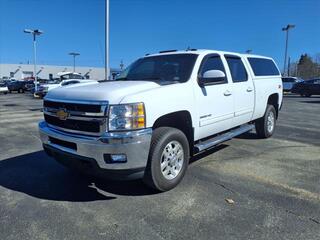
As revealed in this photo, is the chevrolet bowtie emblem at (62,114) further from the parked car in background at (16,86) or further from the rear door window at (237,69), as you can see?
the parked car in background at (16,86)

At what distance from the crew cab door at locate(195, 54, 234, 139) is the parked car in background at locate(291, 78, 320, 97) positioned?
26904 millimetres

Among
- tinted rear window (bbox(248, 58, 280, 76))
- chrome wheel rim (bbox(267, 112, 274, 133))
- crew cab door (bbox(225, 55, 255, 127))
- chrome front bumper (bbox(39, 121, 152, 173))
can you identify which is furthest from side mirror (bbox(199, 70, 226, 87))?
chrome wheel rim (bbox(267, 112, 274, 133))

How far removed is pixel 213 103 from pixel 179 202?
1.85 meters

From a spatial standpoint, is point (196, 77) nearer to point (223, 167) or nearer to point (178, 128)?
point (178, 128)

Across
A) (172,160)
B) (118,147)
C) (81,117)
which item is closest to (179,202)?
(172,160)

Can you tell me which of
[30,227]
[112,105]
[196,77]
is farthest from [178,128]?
[30,227]

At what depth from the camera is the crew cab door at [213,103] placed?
5.07 meters

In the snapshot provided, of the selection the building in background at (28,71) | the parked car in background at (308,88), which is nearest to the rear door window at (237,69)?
the parked car in background at (308,88)

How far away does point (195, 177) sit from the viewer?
516cm

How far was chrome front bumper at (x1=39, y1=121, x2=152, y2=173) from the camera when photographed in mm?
3879

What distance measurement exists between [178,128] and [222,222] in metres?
1.66

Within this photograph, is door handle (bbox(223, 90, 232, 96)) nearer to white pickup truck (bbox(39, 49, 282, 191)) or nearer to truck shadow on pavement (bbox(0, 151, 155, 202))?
white pickup truck (bbox(39, 49, 282, 191))

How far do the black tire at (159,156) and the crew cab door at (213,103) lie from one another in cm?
66

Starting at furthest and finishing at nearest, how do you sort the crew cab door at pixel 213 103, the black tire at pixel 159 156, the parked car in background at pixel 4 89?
the parked car in background at pixel 4 89
the crew cab door at pixel 213 103
the black tire at pixel 159 156
